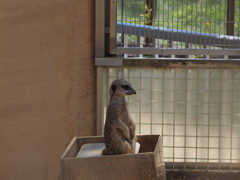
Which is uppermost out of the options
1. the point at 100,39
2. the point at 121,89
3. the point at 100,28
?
the point at 100,28

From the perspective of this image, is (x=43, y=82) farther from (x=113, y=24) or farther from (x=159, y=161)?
(x=159, y=161)

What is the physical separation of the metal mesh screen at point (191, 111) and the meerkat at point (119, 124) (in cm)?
96

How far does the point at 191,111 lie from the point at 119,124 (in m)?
1.23

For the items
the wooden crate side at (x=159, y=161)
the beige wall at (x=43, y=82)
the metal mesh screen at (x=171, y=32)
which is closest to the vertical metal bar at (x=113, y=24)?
the metal mesh screen at (x=171, y=32)

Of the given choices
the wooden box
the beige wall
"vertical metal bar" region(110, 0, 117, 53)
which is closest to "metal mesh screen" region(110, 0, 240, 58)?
"vertical metal bar" region(110, 0, 117, 53)

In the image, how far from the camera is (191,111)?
4.13m

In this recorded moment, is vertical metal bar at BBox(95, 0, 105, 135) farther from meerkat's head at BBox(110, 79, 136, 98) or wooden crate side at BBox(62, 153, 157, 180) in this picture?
wooden crate side at BBox(62, 153, 157, 180)

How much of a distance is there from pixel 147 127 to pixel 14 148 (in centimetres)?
130

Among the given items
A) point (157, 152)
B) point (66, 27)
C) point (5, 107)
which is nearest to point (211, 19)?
point (66, 27)

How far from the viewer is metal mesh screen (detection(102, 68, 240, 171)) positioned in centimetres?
411

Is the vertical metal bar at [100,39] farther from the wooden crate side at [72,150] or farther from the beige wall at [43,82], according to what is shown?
the wooden crate side at [72,150]

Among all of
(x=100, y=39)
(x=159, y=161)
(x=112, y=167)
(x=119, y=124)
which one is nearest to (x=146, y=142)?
(x=159, y=161)

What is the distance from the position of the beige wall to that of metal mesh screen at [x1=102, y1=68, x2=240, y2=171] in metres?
0.34

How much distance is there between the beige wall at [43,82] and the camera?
407 centimetres
